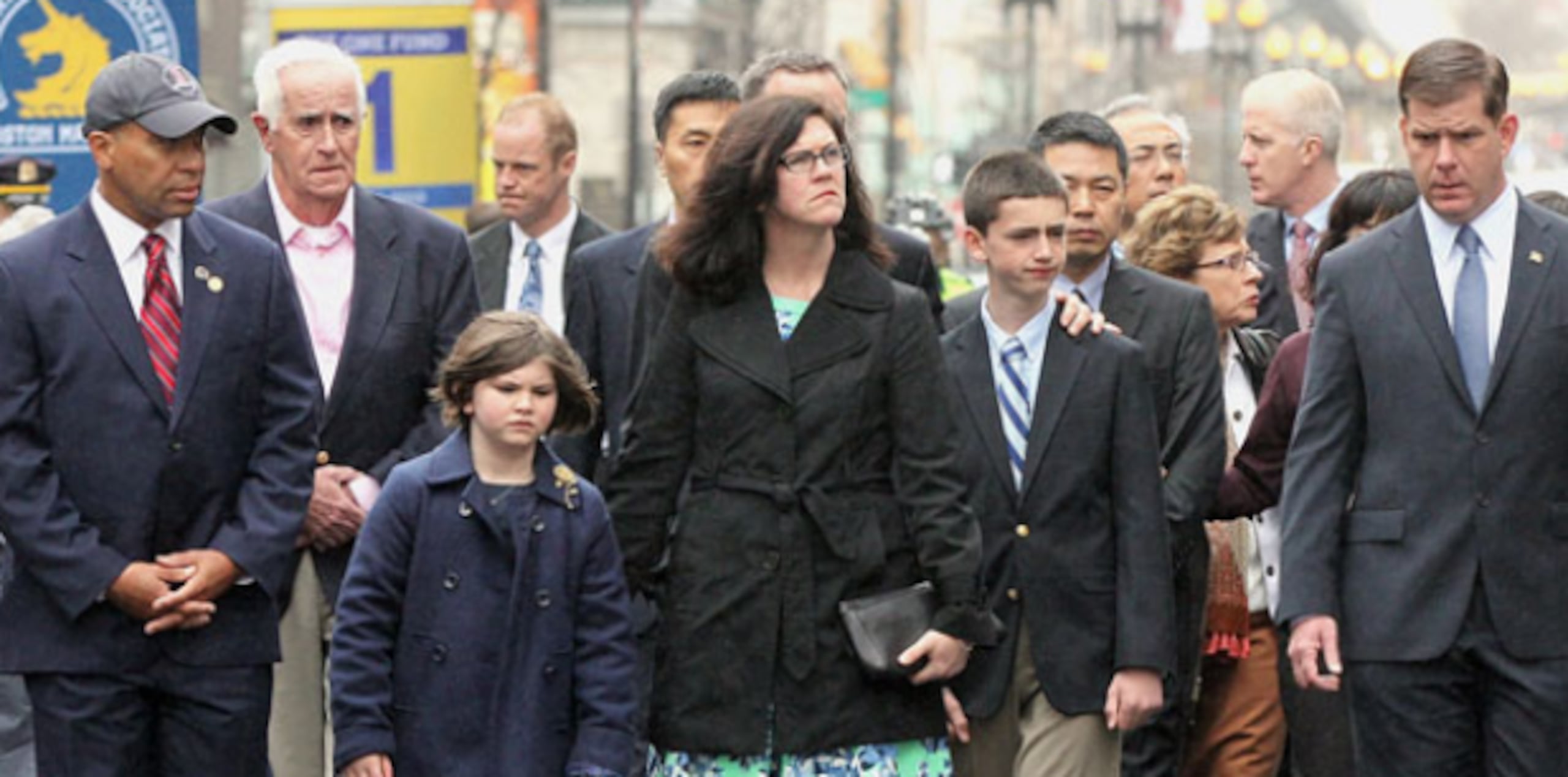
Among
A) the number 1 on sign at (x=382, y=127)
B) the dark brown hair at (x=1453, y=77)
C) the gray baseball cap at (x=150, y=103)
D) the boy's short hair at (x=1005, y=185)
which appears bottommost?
the number 1 on sign at (x=382, y=127)

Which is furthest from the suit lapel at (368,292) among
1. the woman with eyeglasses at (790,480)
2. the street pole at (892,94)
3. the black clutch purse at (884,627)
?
the street pole at (892,94)

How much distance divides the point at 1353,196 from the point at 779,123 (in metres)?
2.75

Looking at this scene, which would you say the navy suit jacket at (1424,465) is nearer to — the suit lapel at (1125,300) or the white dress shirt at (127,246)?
the suit lapel at (1125,300)

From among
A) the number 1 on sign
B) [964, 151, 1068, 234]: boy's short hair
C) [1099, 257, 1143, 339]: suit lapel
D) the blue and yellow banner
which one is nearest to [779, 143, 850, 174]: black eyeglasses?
[964, 151, 1068, 234]: boy's short hair

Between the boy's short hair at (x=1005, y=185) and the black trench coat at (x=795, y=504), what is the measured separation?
0.95m

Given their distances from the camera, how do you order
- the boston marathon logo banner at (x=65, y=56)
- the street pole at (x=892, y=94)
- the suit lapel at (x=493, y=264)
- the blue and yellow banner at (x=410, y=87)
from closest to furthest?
the boston marathon logo banner at (x=65, y=56) < the suit lapel at (x=493, y=264) < the blue and yellow banner at (x=410, y=87) < the street pole at (x=892, y=94)

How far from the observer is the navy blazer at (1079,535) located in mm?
8898

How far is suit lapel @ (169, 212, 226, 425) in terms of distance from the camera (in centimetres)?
854

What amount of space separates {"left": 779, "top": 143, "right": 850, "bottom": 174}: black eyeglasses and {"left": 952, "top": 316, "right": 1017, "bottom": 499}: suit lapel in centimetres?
122

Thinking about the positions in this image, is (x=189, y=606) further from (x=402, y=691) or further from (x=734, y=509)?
(x=734, y=509)

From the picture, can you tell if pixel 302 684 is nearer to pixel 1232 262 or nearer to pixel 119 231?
pixel 119 231

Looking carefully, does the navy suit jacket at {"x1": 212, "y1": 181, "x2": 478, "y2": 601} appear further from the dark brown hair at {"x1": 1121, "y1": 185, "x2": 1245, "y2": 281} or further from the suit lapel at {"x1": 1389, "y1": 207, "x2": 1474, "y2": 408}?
the suit lapel at {"x1": 1389, "y1": 207, "x2": 1474, "y2": 408}

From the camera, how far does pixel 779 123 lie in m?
8.11

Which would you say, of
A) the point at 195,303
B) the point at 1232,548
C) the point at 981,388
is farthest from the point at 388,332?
the point at 1232,548
